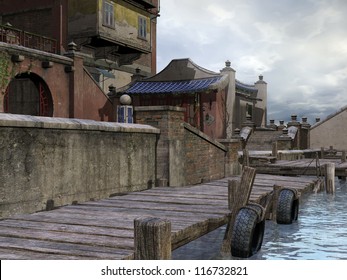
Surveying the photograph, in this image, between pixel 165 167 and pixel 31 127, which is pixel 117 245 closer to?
pixel 31 127

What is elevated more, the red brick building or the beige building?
the red brick building

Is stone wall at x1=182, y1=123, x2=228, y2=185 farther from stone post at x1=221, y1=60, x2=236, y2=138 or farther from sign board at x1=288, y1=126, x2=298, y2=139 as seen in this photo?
sign board at x1=288, y1=126, x2=298, y2=139

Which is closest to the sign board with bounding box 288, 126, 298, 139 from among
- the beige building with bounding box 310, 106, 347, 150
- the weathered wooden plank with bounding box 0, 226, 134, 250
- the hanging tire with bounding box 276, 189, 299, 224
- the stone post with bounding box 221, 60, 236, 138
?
the stone post with bounding box 221, 60, 236, 138

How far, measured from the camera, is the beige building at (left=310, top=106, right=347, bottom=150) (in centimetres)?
3806

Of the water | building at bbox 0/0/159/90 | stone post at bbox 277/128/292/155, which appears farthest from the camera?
stone post at bbox 277/128/292/155

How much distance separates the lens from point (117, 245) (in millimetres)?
5086

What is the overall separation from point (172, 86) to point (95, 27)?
5281mm

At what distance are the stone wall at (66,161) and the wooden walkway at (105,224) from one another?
0.37m

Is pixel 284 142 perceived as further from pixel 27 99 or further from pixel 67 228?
pixel 67 228

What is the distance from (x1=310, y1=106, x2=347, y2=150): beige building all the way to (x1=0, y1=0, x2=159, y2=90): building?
60.0ft

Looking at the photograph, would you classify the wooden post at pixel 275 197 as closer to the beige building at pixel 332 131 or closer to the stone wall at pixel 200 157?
the stone wall at pixel 200 157

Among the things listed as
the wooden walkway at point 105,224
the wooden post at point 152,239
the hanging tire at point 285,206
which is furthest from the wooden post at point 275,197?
the wooden post at point 152,239

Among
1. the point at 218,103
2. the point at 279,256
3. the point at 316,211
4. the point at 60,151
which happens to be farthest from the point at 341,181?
the point at 60,151

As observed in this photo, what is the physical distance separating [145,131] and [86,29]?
49.9ft
